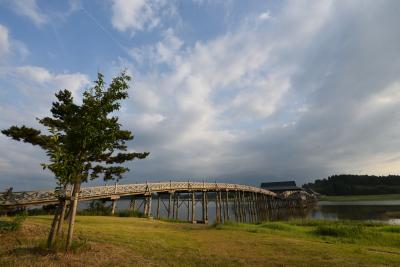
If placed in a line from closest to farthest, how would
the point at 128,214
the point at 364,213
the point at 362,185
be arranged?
the point at 128,214
the point at 364,213
the point at 362,185

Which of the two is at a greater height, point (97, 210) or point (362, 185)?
point (362, 185)

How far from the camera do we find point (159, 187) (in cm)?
3478

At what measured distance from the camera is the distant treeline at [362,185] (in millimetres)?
141587

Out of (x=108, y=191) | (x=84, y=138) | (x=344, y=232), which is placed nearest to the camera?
(x=84, y=138)

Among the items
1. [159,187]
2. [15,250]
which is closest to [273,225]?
[159,187]

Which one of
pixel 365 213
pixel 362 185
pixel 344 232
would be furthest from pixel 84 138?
pixel 362 185

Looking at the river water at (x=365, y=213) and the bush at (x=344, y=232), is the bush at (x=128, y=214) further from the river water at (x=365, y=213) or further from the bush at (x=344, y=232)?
the river water at (x=365, y=213)

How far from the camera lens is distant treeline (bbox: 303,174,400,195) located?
14159 centimetres

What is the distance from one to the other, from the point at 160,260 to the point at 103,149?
5000 millimetres

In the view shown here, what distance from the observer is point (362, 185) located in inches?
6181

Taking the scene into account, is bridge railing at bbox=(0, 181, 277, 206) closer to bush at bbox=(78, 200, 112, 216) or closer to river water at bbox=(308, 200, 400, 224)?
bush at bbox=(78, 200, 112, 216)

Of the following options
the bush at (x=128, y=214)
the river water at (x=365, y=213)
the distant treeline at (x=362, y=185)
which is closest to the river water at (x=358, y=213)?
the river water at (x=365, y=213)

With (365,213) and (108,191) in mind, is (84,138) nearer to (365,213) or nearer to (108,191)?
(108,191)

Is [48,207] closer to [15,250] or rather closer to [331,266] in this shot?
[15,250]
